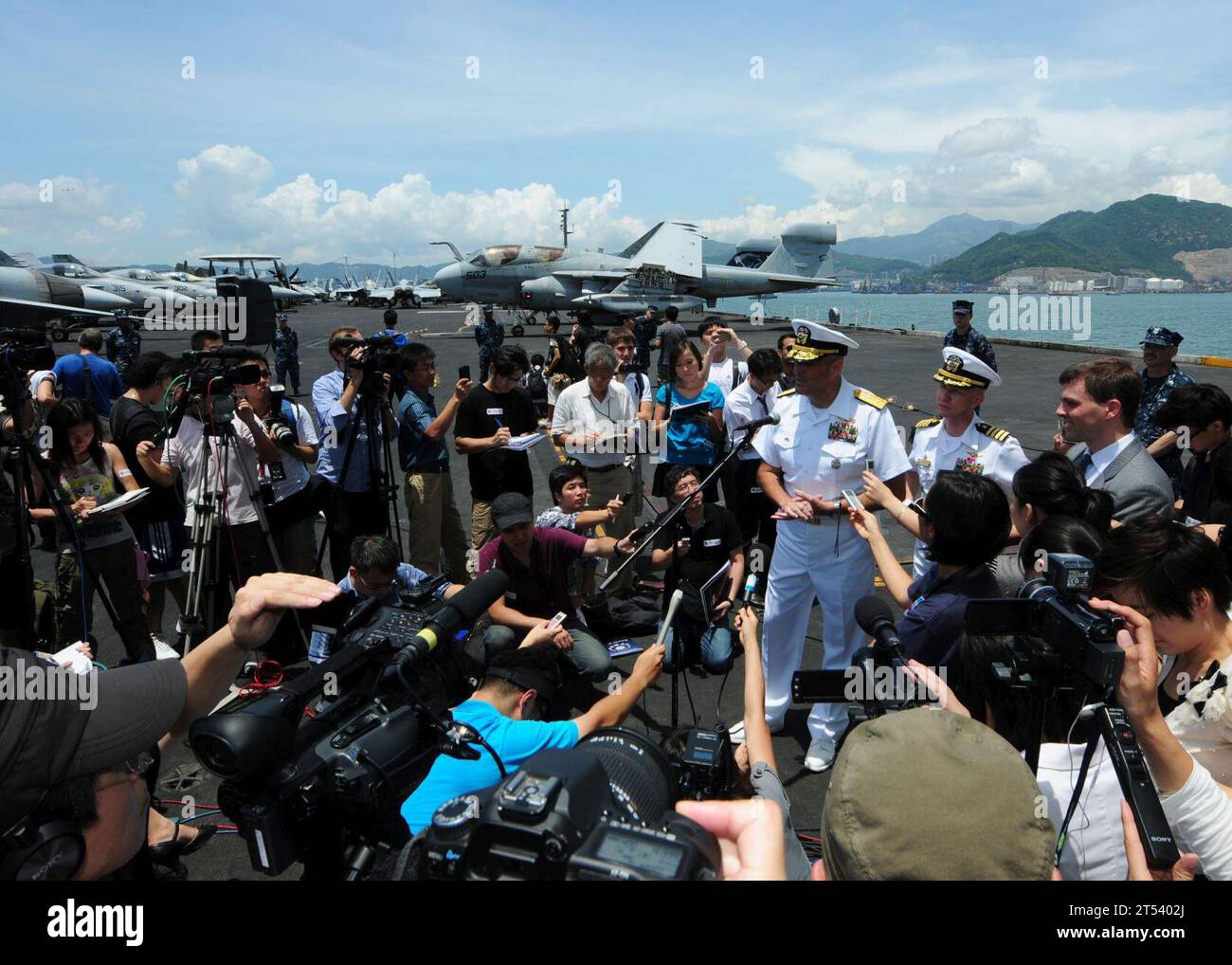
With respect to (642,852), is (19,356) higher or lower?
higher

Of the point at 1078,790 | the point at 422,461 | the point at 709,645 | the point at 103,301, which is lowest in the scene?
the point at 709,645

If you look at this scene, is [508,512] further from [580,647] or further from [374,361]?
[374,361]

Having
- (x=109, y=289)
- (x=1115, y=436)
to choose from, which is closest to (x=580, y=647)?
(x=1115, y=436)

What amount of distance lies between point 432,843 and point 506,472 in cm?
437

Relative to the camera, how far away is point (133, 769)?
1600 millimetres

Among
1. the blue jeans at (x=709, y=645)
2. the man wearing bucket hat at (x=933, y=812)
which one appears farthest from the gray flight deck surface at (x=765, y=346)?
the man wearing bucket hat at (x=933, y=812)

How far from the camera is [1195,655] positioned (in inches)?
82.4

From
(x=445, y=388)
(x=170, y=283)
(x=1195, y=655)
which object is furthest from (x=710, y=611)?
(x=170, y=283)

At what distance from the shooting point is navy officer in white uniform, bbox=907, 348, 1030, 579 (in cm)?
415

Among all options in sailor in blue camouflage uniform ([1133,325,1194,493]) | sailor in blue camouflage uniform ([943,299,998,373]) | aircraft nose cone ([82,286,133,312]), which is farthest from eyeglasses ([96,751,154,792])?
aircraft nose cone ([82,286,133,312])

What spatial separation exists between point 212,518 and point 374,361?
4.60 ft

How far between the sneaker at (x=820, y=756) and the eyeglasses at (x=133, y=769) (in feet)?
10.4

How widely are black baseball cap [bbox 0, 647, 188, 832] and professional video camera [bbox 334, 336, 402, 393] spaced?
3398 millimetres

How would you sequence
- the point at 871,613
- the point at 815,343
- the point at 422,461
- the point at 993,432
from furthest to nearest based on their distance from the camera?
the point at 422,461
the point at 993,432
the point at 815,343
the point at 871,613
